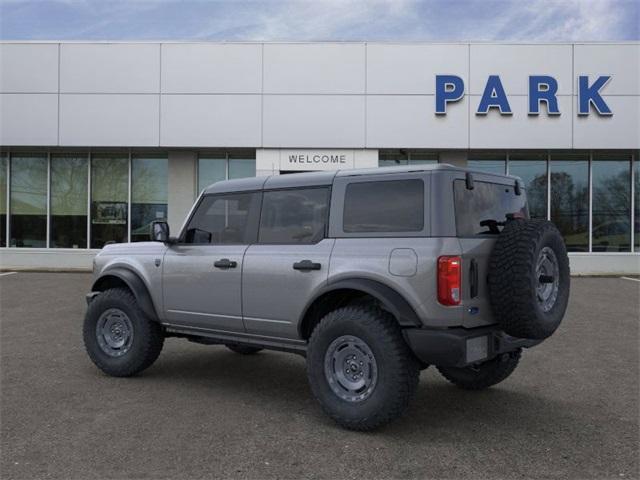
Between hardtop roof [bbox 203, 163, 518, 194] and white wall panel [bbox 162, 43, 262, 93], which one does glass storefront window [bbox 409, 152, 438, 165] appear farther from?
hardtop roof [bbox 203, 163, 518, 194]

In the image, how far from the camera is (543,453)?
3.98 metres

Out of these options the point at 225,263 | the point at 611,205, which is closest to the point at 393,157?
the point at 611,205

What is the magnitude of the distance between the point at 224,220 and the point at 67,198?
583 inches

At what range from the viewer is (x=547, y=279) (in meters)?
4.52

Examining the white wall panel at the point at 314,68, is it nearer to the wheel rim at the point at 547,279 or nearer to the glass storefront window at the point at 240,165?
the glass storefront window at the point at 240,165

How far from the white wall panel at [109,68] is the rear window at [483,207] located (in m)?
14.0

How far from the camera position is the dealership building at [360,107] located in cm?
1661

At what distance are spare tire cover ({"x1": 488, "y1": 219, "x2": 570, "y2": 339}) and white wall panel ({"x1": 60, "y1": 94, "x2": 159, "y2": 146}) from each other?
14.4 metres

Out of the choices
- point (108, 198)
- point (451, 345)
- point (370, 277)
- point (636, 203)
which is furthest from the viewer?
point (108, 198)

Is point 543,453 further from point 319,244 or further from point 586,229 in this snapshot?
point 586,229

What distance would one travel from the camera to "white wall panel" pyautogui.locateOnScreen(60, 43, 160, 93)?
1695cm

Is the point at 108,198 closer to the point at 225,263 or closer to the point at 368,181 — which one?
the point at 225,263

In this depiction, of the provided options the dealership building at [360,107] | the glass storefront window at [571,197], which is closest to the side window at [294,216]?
the dealership building at [360,107]

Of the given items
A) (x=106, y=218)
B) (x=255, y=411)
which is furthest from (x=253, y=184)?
→ (x=106, y=218)
